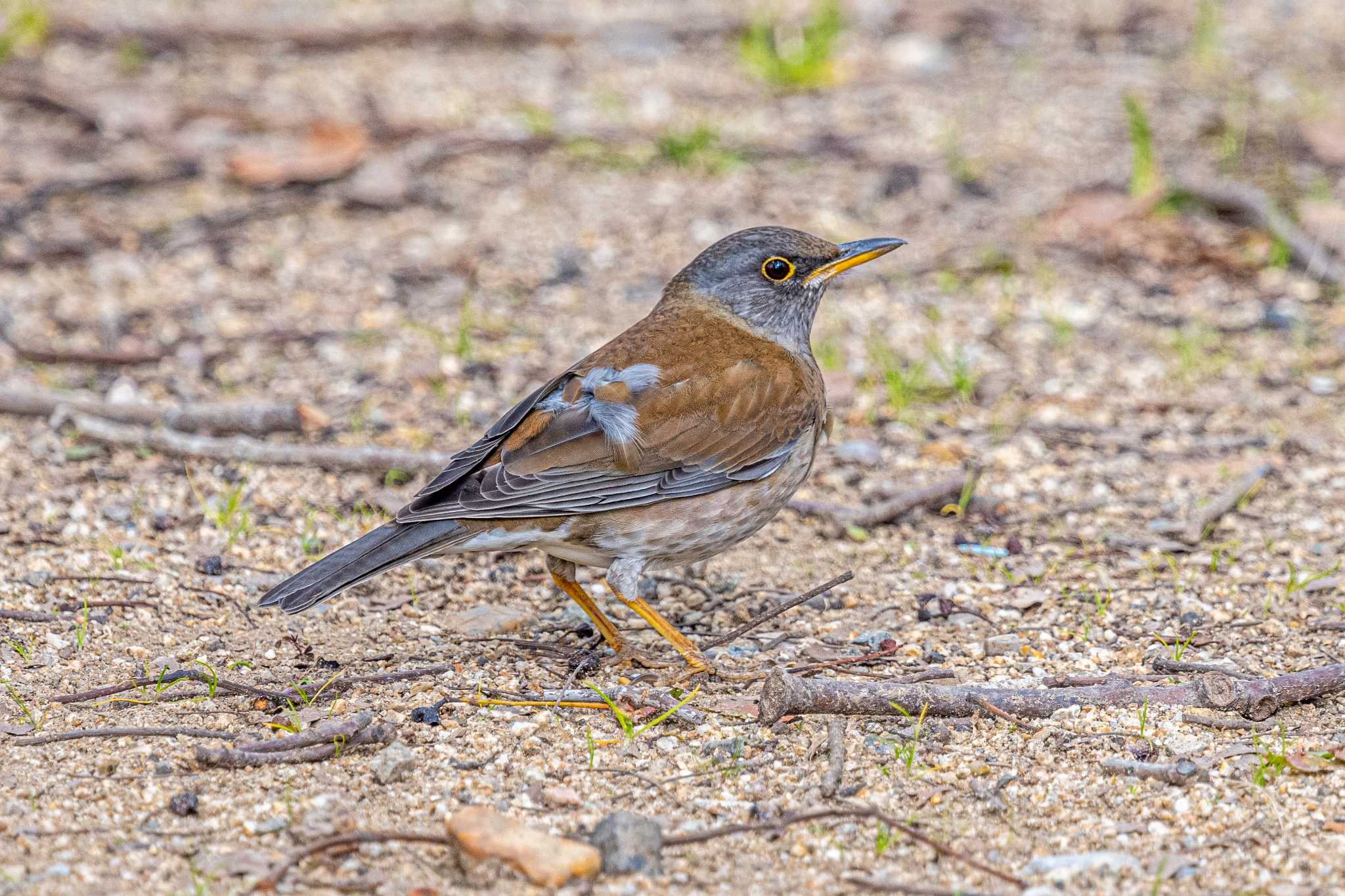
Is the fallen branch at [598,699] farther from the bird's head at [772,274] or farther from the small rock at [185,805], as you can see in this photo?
the bird's head at [772,274]

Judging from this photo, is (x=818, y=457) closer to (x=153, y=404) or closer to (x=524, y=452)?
(x=524, y=452)

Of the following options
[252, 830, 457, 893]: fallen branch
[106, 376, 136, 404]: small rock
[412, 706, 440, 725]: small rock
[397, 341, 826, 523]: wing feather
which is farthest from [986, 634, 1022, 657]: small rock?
[106, 376, 136, 404]: small rock

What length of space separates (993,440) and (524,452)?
9.47ft

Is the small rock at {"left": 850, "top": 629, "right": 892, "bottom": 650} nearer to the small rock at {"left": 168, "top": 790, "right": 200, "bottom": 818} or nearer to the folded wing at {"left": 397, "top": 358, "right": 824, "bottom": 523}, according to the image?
the folded wing at {"left": 397, "top": 358, "right": 824, "bottom": 523}

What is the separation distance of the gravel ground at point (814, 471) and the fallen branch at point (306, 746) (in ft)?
0.16

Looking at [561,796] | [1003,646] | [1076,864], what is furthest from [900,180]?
[1076,864]

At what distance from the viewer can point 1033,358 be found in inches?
319

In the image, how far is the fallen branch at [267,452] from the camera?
661 cm

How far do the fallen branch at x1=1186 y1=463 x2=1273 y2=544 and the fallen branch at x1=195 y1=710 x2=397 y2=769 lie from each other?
3.44 metres

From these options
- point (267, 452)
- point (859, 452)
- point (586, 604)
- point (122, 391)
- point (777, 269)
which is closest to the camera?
point (586, 604)

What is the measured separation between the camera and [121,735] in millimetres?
4461

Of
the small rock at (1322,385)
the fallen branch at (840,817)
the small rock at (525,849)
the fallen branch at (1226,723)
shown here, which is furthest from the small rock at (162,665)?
the small rock at (1322,385)

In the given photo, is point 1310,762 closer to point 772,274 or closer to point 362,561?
→ point 772,274

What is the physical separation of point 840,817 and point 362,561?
1.76m
